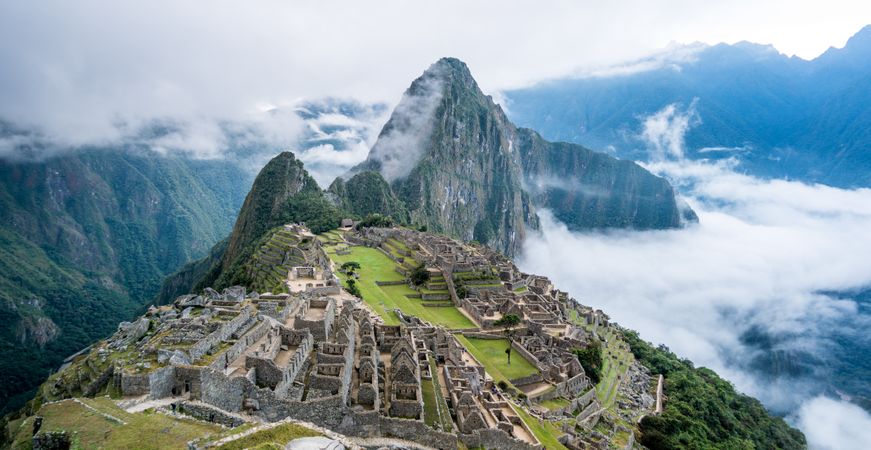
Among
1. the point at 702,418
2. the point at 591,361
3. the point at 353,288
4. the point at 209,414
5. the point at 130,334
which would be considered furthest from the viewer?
the point at 702,418

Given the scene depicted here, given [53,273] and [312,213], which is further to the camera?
[53,273]

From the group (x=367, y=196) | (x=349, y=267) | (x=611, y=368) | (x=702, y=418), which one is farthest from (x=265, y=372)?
(x=367, y=196)

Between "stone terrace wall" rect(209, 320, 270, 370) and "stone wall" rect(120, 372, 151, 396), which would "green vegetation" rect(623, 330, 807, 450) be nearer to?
"stone terrace wall" rect(209, 320, 270, 370)

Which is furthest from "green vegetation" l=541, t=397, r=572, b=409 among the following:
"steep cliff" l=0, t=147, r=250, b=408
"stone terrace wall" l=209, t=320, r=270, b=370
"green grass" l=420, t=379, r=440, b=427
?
"steep cliff" l=0, t=147, r=250, b=408

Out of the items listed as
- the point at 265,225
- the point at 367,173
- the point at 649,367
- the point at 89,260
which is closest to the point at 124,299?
the point at 89,260

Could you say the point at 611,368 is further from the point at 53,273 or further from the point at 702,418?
the point at 53,273

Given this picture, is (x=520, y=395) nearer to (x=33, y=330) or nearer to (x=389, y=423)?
(x=389, y=423)
